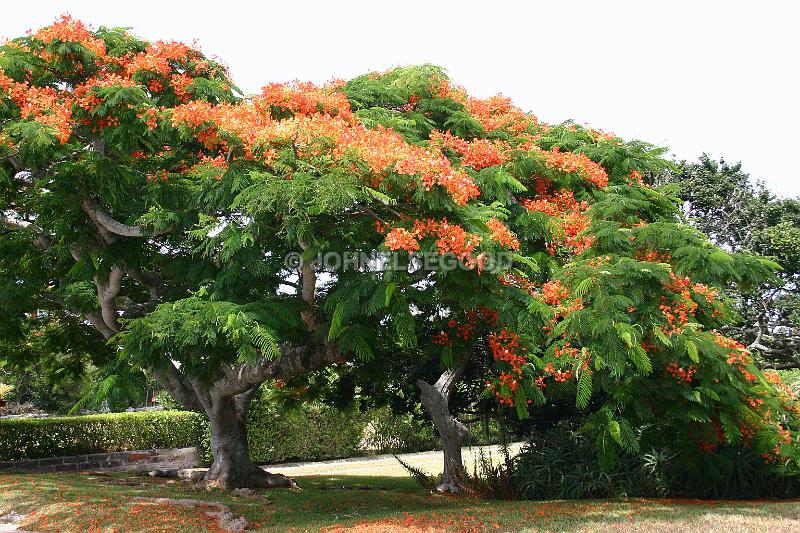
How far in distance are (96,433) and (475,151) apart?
13244 millimetres

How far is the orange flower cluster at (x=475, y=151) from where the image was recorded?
10562 mm

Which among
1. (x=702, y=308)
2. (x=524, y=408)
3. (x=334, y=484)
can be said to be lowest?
(x=334, y=484)

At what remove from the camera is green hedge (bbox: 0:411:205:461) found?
17.1 m

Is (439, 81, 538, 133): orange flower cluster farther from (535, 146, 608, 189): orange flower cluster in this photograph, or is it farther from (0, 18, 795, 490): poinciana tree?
(535, 146, 608, 189): orange flower cluster

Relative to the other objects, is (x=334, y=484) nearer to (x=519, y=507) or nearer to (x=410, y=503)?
(x=410, y=503)

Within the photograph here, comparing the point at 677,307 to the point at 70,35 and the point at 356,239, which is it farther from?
the point at 70,35

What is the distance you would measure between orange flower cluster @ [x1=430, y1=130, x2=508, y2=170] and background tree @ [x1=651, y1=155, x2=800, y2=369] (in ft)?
19.0

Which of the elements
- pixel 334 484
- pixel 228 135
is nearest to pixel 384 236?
pixel 228 135

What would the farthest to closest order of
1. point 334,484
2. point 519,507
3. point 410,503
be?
point 334,484
point 410,503
point 519,507

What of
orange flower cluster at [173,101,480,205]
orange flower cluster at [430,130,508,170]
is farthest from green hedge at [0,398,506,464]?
orange flower cluster at [173,101,480,205]

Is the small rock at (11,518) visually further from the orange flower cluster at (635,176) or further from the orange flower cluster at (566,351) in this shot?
the orange flower cluster at (635,176)

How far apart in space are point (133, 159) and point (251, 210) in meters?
3.52

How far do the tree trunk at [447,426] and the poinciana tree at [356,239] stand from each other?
8.9 inches

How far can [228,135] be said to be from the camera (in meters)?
8.74
